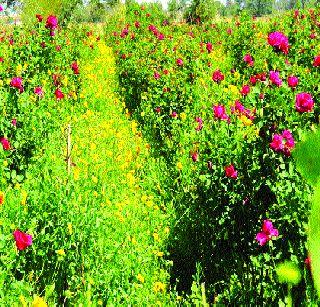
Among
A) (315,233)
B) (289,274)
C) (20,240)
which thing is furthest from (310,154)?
(20,240)

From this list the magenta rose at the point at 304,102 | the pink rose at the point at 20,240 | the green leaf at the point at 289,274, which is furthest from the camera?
the magenta rose at the point at 304,102

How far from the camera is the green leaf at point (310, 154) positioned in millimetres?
250

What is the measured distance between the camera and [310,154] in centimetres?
25

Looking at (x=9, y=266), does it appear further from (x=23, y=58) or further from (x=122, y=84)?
(x=122, y=84)

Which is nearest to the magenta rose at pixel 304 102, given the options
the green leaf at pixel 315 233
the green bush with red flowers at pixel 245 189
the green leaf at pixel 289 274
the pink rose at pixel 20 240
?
the green bush with red flowers at pixel 245 189

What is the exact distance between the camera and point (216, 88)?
20.2 ft

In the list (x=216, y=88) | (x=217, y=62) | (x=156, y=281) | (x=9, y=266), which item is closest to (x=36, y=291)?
(x=9, y=266)

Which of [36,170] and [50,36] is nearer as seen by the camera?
[36,170]

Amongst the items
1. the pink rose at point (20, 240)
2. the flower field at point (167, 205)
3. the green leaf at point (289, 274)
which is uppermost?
the flower field at point (167, 205)

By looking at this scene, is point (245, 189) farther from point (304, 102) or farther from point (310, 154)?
point (310, 154)

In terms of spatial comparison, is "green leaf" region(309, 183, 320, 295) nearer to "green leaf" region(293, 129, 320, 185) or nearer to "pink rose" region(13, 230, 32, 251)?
"green leaf" region(293, 129, 320, 185)

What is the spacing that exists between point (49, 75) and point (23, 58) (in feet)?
2.03

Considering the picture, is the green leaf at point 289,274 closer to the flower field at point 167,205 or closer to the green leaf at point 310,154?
the flower field at point 167,205

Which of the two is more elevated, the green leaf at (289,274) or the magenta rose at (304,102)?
the magenta rose at (304,102)
